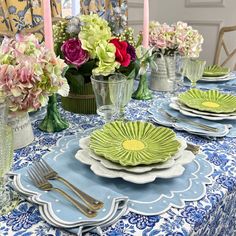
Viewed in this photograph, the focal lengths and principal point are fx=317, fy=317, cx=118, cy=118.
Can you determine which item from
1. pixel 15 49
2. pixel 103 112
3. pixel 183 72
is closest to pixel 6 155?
pixel 15 49

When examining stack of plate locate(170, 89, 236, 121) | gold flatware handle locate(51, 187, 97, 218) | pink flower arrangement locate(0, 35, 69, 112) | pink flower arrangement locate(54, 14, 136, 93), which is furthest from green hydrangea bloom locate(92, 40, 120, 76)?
gold flatware handle locate(51, 187, 97, 218)

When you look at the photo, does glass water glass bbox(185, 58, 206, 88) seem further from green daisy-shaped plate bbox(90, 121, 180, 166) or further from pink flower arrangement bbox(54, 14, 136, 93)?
green daisy-shaped plate bbox(90, 121, 180, 166)

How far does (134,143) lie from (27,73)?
0.30m

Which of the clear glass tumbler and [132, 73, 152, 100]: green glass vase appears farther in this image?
[132, 73, 152, 100]: green glass vase

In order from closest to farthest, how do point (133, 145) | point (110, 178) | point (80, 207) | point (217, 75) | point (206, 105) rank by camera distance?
point (80, 207)
point (110, 178)
point (133, 145)
point (206, 105)
point (217, 75)

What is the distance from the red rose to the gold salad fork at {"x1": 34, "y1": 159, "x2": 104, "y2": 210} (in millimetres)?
371

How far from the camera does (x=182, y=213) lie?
Answer: 22.5 inches

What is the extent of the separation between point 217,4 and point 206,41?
0.34m

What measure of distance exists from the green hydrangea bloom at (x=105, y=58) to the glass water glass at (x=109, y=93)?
0.02 meters

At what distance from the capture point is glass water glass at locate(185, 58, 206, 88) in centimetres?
122

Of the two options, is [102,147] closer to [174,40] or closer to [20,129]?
[20,129]

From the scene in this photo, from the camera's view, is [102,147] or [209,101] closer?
[102,147]

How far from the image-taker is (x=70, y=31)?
943 millimetres

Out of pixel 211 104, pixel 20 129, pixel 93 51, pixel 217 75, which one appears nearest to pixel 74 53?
pixel 93 51
